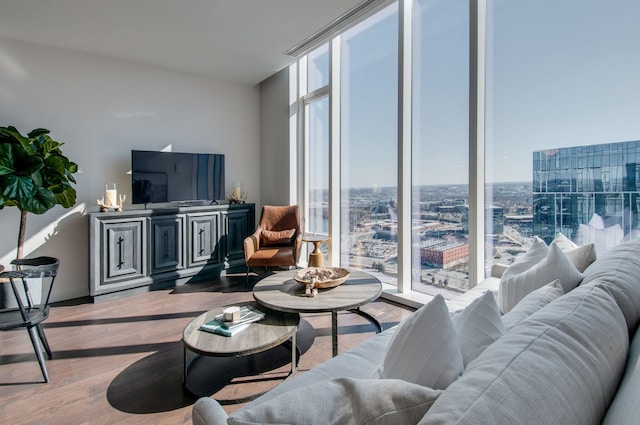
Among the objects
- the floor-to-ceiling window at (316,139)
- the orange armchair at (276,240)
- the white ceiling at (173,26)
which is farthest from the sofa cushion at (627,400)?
the floor-to-ceiling window at (316,139)

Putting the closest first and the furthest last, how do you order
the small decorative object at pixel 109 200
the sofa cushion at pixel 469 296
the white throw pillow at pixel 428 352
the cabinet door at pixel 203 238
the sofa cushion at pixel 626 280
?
the white throw pillow at pixel 428 352
the sofa cushion at pixel 626 280
the sofa cushion at pixel 469 296
the small decorative object at pixel 109 200
the cabinet door at pixel 203 238

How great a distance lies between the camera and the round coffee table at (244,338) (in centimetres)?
167

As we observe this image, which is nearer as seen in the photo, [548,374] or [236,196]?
[548,374]

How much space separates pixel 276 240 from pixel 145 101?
2483 millimetres

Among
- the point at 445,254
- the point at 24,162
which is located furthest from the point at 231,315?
the point at 24,162

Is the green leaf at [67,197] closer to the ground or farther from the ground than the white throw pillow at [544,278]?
farther from the ground

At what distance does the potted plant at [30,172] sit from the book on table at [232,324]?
2270 mm

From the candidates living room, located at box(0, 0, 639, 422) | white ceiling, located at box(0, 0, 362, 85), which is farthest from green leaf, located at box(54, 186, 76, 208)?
white ceiling, located at box(0, 0, 362, 85)

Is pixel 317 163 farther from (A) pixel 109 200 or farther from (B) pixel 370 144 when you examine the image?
(A) pixel 109 200

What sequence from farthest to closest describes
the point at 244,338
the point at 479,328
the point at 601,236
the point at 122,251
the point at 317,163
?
the point at 317,163, the point at 122,251, the point at 601,236, the point at 244,338, the point at 479,328

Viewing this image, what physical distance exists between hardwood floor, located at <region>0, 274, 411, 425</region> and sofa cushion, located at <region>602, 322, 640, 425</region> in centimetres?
171

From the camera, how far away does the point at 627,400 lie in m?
0.55

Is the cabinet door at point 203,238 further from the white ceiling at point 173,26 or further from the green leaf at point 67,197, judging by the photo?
the white ceiling at point 173,26

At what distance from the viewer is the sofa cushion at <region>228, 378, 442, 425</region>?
595mm
